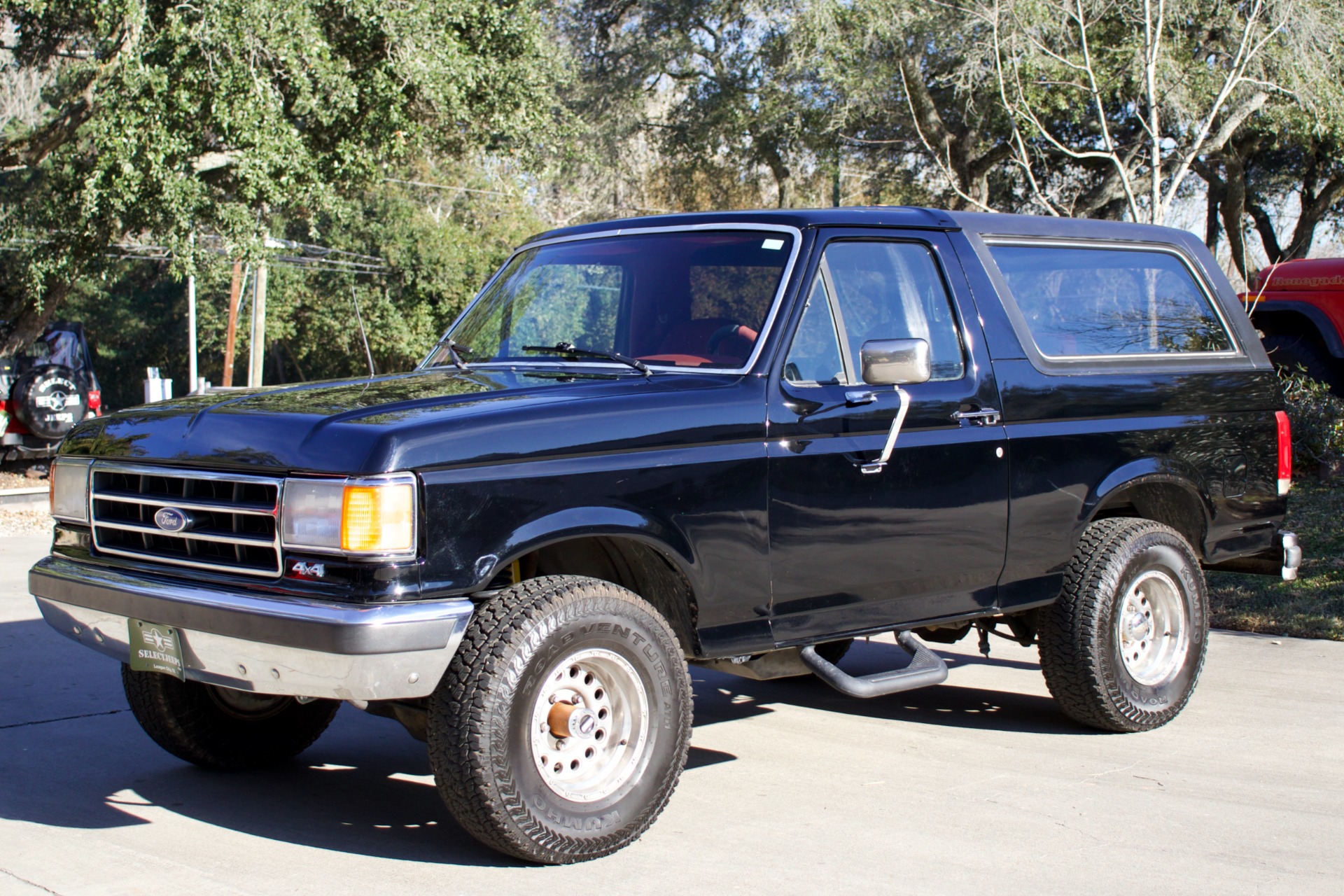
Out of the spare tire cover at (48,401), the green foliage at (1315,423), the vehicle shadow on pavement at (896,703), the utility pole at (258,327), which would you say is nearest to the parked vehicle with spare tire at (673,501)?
the vehicle shadow on pavement at (896,703)

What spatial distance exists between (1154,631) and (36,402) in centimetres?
1580

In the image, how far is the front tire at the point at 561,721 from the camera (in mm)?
3928

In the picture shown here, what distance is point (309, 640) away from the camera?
3.75 m

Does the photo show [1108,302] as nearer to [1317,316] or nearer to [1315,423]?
[1315,423]

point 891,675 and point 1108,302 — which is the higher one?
point 1108,302

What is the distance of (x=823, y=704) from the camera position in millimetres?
6531

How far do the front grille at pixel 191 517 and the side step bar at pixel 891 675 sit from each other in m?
2.03

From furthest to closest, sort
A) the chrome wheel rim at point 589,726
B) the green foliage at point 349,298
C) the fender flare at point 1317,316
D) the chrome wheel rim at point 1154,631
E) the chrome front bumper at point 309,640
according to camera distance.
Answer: the green foliage at point 349,298
the fender flare at point 1317,316
the chrome wheel rim at point 1154,631
the chrome wheel rim at point 589,726
the chrome front bumper at point 309,640

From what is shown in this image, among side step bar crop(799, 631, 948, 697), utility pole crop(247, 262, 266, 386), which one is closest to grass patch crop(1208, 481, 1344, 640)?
side step bar crop(799, 631, 948, 697)

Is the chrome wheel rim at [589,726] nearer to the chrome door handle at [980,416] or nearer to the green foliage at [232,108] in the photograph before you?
the chrome door handle at [980,416]

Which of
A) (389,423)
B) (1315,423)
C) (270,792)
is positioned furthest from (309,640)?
(1315,423)

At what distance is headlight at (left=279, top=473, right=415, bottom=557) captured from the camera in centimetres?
378

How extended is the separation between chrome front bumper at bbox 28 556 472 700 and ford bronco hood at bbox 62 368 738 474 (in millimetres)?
410

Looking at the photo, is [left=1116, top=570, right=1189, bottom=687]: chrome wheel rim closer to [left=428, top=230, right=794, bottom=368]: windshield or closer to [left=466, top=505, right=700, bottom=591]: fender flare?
[left=428, top=230, right=794, bottom=368]: windshield
